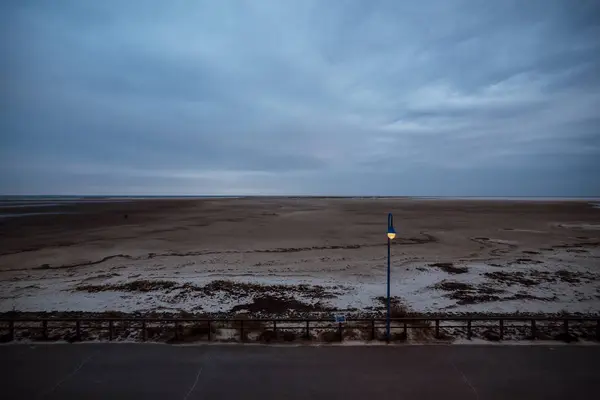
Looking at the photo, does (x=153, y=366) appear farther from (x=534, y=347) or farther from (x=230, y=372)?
(x=534, y=347)

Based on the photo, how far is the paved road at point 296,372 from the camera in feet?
22.1

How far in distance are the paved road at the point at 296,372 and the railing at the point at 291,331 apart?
745 mm

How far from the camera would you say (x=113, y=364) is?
783 cm

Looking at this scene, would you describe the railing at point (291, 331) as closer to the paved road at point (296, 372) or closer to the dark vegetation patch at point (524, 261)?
the paved road at point (296, 372)

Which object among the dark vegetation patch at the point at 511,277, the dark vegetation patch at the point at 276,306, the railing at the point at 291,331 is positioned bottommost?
the dark vegetation patch at the point at 276,306

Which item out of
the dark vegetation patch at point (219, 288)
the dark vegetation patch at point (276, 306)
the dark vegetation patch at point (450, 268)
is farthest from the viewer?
the dark vegetation patch at point (450, 268)

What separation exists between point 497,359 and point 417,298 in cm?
A: 705

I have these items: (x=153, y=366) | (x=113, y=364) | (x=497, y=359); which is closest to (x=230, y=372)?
(x=153, y=366)

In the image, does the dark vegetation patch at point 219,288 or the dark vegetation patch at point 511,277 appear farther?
the dark vegetation patch at point 511,277

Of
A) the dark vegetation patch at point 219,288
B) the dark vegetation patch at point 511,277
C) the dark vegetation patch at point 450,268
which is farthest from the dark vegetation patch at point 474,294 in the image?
the dark vegetation patch at point 219,288

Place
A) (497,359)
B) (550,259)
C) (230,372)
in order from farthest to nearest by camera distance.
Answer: (550,259) < (497,359) < (230,372)

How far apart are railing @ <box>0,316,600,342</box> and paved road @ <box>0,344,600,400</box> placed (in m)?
0.74

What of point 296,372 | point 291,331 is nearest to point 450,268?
point 291,331

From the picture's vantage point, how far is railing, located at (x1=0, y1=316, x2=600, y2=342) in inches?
372
